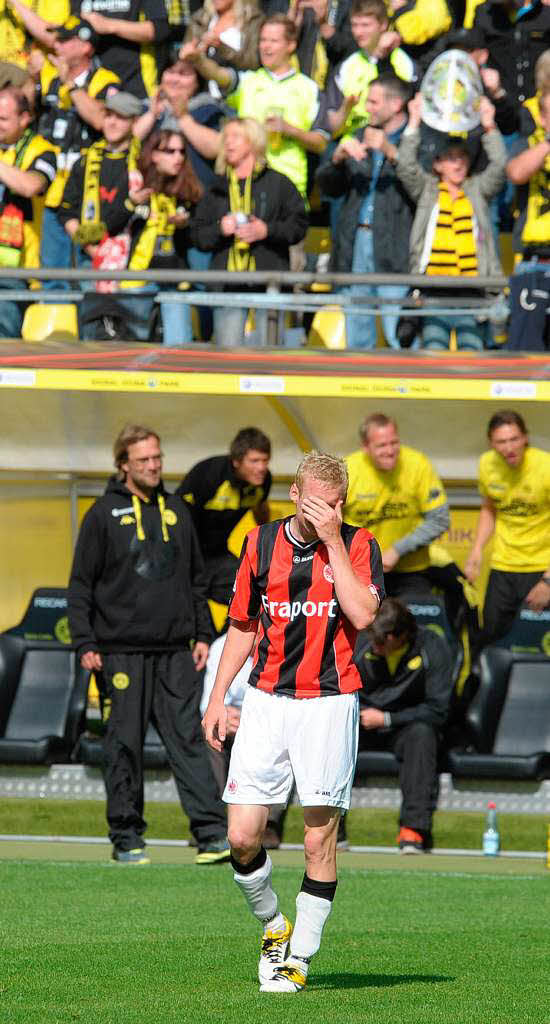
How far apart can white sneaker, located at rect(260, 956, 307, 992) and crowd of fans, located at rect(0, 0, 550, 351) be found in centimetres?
641

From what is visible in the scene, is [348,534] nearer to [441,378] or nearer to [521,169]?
[441,378]

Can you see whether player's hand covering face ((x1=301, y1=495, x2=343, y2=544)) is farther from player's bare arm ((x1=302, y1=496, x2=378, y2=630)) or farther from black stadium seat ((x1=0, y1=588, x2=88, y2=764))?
black stadium seat ((x1=0, y1=588, x2=88, y2=764))

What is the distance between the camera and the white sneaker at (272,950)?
16.3 ft

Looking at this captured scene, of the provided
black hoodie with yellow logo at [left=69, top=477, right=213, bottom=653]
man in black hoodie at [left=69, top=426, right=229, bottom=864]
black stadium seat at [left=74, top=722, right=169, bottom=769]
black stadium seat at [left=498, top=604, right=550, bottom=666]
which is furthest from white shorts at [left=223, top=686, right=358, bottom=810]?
black stadium seat at [left=498, top=604, right=550, bottom=666]

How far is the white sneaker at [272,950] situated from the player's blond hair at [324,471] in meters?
1.38

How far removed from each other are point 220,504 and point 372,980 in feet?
17.0

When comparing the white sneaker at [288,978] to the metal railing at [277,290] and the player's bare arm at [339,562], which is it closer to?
the player's bare arm at [339,562]

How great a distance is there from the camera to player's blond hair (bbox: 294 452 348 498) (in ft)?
16.2

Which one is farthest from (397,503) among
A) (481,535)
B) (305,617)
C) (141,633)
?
(305,617)

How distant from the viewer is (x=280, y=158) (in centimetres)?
1215

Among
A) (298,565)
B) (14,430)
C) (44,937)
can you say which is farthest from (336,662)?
(14,430)

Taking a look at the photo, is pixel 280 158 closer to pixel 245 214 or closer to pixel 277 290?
pixel 245 214

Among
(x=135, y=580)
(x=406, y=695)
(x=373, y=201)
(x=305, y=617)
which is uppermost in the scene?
(x=373, y=201)

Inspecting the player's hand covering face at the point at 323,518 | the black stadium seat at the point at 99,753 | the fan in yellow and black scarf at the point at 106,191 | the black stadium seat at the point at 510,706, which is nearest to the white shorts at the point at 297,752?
the player's hand covering face at the point at 323,518
